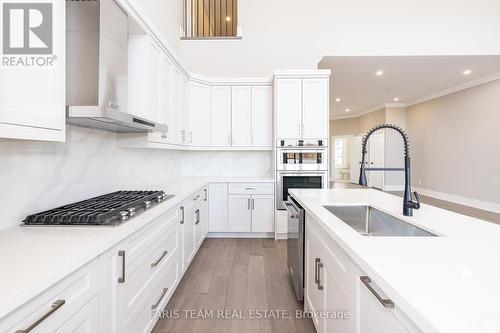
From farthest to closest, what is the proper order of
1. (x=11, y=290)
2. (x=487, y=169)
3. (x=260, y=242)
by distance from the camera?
(x=487, y=169) < (x=260, y=242) < (x=11, y=290)

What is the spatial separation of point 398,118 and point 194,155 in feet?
24.4

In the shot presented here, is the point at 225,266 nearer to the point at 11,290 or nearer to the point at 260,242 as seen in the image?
the point at 260,242

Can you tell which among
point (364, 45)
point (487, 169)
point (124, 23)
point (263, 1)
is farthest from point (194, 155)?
point (487, 169)

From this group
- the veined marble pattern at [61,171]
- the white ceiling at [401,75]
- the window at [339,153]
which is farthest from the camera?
the window at [339,153]

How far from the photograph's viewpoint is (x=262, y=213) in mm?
3723

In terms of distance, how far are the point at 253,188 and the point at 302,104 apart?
1463 millimetres

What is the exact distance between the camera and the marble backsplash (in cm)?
128

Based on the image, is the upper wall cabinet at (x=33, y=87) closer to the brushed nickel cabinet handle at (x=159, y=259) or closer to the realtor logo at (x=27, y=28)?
the realtor logo at (x=27, y=28)

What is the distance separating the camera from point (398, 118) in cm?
841

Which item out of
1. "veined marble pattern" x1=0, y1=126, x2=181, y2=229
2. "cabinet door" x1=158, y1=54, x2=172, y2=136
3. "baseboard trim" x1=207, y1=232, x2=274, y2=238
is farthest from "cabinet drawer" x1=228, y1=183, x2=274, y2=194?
"veined marble pattern" x1=0, y1=126, x2=181, y2=229

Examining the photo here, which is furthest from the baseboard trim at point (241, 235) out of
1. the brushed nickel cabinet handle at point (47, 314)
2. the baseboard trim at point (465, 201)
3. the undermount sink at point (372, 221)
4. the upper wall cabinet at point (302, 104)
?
the baseboard trim at point (465, 201)

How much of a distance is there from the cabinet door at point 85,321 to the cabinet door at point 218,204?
8.77 feet

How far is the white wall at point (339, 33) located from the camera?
172 inches

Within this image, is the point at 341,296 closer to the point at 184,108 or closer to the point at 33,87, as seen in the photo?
the point at 33,87
